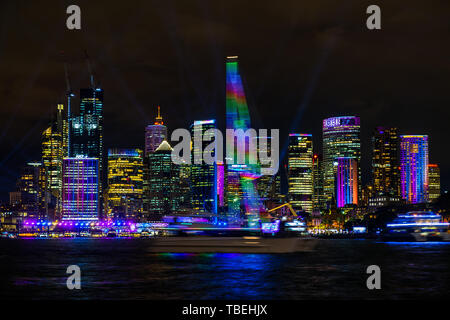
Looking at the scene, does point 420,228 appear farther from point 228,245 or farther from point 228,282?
point 228,282

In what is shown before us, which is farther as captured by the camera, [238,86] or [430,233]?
[430,233]

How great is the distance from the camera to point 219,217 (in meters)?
169

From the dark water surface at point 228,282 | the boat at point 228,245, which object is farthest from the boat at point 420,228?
the dark water surface at point 228,282

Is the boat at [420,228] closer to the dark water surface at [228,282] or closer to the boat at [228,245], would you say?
the boat at [228,245]

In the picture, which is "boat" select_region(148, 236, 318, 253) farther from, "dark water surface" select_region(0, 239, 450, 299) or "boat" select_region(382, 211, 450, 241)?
"dark water surface" select_region(0, 239, 450, 299)

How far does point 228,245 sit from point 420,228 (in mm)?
59135

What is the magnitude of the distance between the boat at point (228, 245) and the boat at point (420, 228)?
4233 centimetres

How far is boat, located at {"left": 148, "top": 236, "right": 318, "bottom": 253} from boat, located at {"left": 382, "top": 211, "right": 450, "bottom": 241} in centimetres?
4233

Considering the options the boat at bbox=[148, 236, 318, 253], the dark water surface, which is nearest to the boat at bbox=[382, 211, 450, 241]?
the boat at bbox=[148, 236, 318, 253]

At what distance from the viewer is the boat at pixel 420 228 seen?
539 feet
